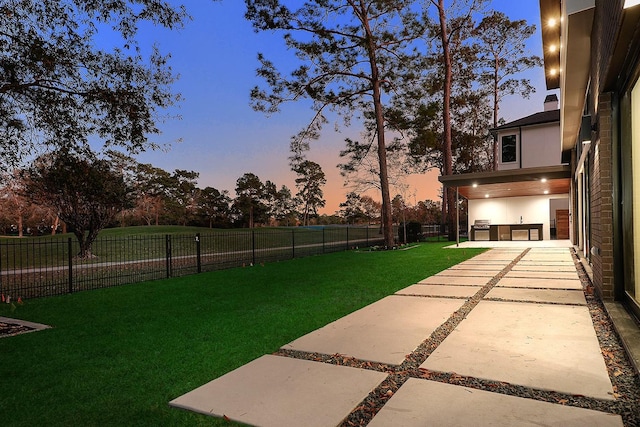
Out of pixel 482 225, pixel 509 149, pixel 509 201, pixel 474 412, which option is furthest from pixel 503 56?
pixel 474 412

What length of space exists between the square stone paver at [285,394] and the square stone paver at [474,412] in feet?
0.77

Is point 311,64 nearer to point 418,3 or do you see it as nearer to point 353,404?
point 418,3

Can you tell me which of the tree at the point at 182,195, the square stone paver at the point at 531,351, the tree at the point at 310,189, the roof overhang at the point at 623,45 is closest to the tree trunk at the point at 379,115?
the square stone paver at the point at 531,351

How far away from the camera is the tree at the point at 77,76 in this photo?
13.0 ft

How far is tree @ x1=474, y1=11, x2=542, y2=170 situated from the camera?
24.1 meters

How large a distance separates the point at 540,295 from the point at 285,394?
4060mm

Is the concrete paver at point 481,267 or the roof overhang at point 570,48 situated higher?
the roof overhang at point 570,48

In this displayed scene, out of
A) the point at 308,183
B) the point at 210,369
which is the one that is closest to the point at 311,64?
the point at 210,369

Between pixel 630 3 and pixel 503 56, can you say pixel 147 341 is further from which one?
pixel 503 56

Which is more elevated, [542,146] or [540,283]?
[542,146]

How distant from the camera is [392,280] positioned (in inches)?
264

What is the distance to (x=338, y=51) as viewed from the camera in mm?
15930

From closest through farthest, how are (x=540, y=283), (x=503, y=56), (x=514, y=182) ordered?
(x=540, y=283)
(x=514, y=182)
(x=503, y=56)

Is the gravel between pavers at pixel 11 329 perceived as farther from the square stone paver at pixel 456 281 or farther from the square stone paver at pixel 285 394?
the square stone paver at pixel 456 281
